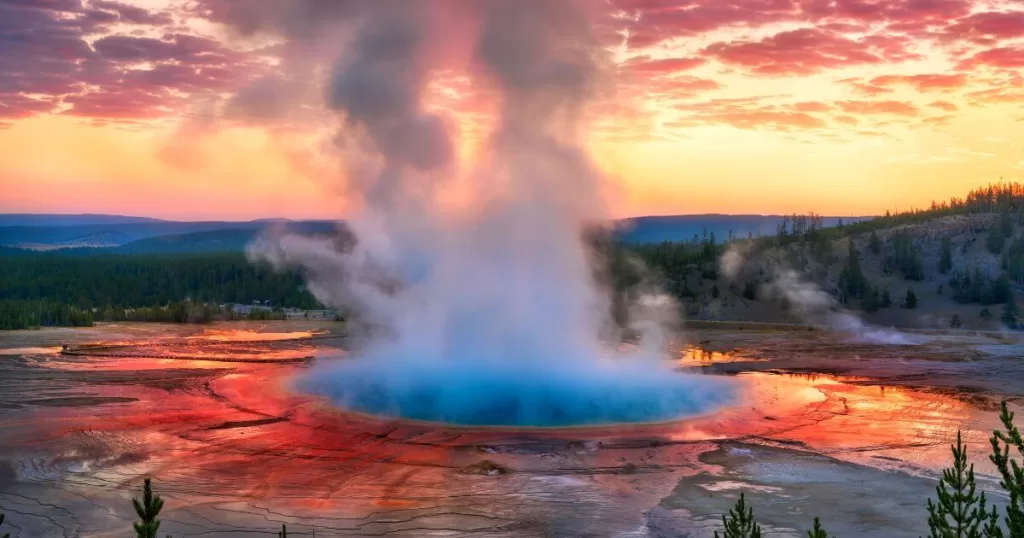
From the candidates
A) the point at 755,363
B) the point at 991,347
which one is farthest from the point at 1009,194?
the point at 755,363

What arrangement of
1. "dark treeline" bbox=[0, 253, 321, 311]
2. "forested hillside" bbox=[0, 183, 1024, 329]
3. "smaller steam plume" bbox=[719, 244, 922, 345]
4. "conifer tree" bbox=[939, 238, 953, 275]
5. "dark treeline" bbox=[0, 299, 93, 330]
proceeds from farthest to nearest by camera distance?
"dark treeline" bbox=[0, 253, 321, 311]
"conifer tree" bbox=[939, 238, 953, 275]
"forested hillside" bbox=[0, 183, 1024, 329]
"dark treeline" bbox=[0, 299, 93, 330]
"smaller steam plume" bbox=[719, 244, 922, 345]

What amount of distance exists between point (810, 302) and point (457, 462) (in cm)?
2538

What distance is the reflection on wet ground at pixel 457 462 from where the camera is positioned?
28.4 feet

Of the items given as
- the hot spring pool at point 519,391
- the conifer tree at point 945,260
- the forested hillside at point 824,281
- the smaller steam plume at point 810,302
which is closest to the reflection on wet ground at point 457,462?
the hot spring pool at point 519,391

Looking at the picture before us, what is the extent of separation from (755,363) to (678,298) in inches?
625

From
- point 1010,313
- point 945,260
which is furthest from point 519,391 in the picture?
point 945,260

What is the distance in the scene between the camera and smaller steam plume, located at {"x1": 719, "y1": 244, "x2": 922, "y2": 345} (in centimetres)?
2686

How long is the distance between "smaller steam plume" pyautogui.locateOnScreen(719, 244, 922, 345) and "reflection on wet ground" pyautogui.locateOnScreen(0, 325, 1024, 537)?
30.9 ft

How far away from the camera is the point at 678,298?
36.8 m

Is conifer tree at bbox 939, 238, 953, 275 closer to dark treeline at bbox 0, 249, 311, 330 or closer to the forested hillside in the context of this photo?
the forested hillside

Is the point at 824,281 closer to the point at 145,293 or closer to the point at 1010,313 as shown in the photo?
the point at 1010,313

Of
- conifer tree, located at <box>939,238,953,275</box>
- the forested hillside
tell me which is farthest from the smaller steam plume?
conifer tree, located at <box>939,238,953,275</box>

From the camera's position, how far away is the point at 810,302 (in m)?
33.5

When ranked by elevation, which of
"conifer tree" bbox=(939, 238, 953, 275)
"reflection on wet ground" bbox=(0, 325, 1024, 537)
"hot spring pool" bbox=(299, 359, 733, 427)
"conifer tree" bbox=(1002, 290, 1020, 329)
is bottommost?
"reflection on wet ground" bbox=(0, 325, 1024, 537)
